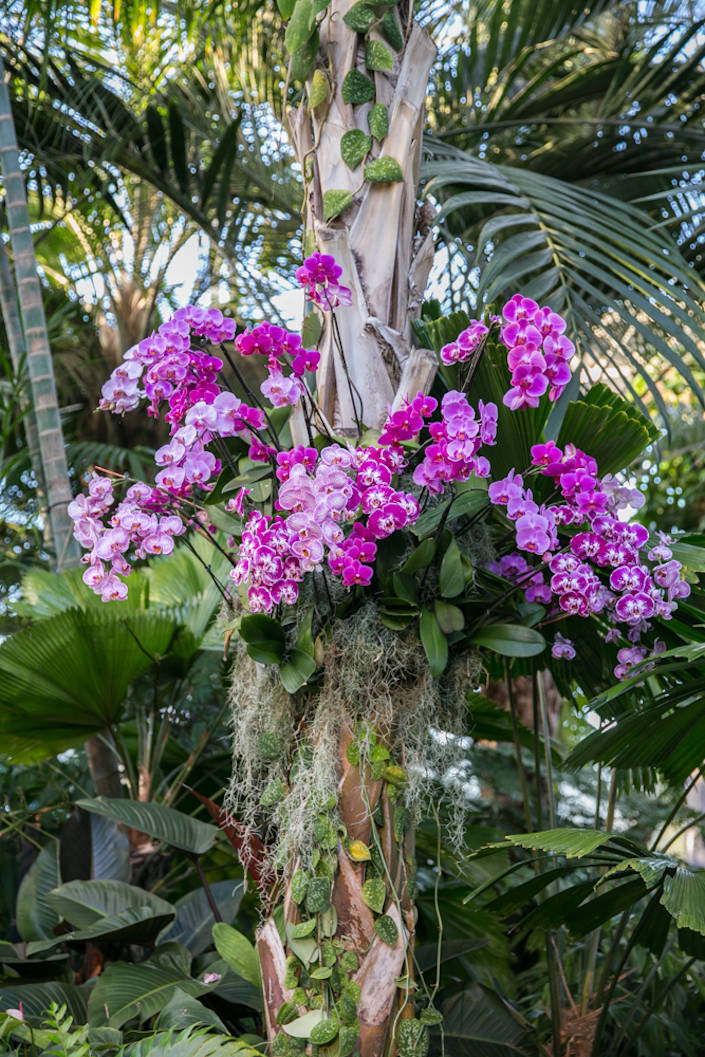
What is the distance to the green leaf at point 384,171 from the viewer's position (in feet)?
6.10

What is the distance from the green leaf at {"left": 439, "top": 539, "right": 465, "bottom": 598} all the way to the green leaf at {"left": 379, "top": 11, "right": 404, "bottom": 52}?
1126 mm

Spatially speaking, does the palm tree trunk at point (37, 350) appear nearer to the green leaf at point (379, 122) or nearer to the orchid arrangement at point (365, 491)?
the orchid arrangement at point (365, 491)

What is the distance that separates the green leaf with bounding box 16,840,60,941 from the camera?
2355 millimetres

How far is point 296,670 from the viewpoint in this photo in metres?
1.66

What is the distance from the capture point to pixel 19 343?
10.6 feet

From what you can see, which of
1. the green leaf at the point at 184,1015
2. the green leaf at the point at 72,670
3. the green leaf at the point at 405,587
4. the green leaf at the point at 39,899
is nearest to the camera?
the green leaf at the point at 405,587

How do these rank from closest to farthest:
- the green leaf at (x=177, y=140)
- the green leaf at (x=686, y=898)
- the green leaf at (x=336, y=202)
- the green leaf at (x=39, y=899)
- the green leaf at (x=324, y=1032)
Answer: the green leaf at (x=686, y=898) < the green leaf at (x=324, y=1032) < the green leaf at (x=336, y=202) < the green leaf at (x=39, y=899) < the green leaf at (x=177, y=140)

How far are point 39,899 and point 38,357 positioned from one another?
1572 mm

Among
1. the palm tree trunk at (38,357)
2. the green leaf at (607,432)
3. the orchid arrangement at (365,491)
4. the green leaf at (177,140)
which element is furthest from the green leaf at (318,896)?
the green leaf at (177,140)

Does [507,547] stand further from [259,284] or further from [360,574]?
[259,284]

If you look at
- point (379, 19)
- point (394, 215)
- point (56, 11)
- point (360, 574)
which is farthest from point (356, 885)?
point (56, 11)

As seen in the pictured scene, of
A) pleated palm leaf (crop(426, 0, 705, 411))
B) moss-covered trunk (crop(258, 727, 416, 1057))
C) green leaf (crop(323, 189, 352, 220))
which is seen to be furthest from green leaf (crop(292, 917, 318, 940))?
pleated palm leaf (crop(426, 0, 705, 411))

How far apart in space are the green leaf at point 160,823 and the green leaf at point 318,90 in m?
1.61

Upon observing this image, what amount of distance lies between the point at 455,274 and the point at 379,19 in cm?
117
